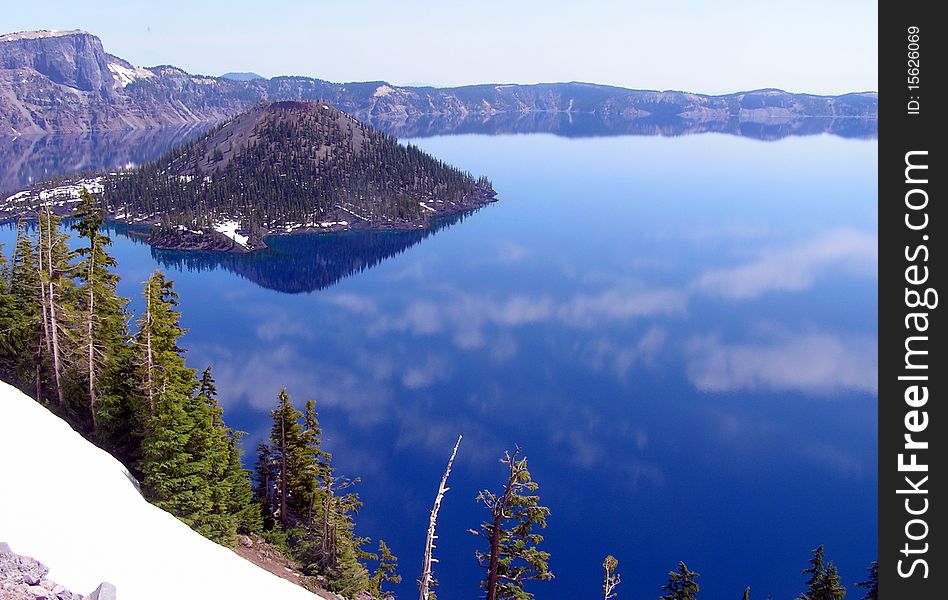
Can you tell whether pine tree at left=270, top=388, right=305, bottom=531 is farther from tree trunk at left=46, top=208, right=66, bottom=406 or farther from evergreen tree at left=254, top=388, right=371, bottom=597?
tree trunk at left=46, top=208, right=66, bottom=406

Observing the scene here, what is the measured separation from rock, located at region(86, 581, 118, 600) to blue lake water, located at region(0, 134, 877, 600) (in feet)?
125

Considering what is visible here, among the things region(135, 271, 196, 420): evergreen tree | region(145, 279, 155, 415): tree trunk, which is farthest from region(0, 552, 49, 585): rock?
region(145, 279, 155, 415): tree trunk

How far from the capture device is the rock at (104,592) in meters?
18.0

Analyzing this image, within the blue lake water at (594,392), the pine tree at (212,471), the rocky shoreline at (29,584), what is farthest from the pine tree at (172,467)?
the blue lake water at (594,392)

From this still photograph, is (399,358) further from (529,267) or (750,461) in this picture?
(529,267)

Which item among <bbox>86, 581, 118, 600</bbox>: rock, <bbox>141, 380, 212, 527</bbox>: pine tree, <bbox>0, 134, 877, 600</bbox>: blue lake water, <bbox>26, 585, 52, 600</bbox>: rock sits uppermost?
<bbox>26, 585, 52, 600</bbox>: rock

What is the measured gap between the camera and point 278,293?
153 meters
